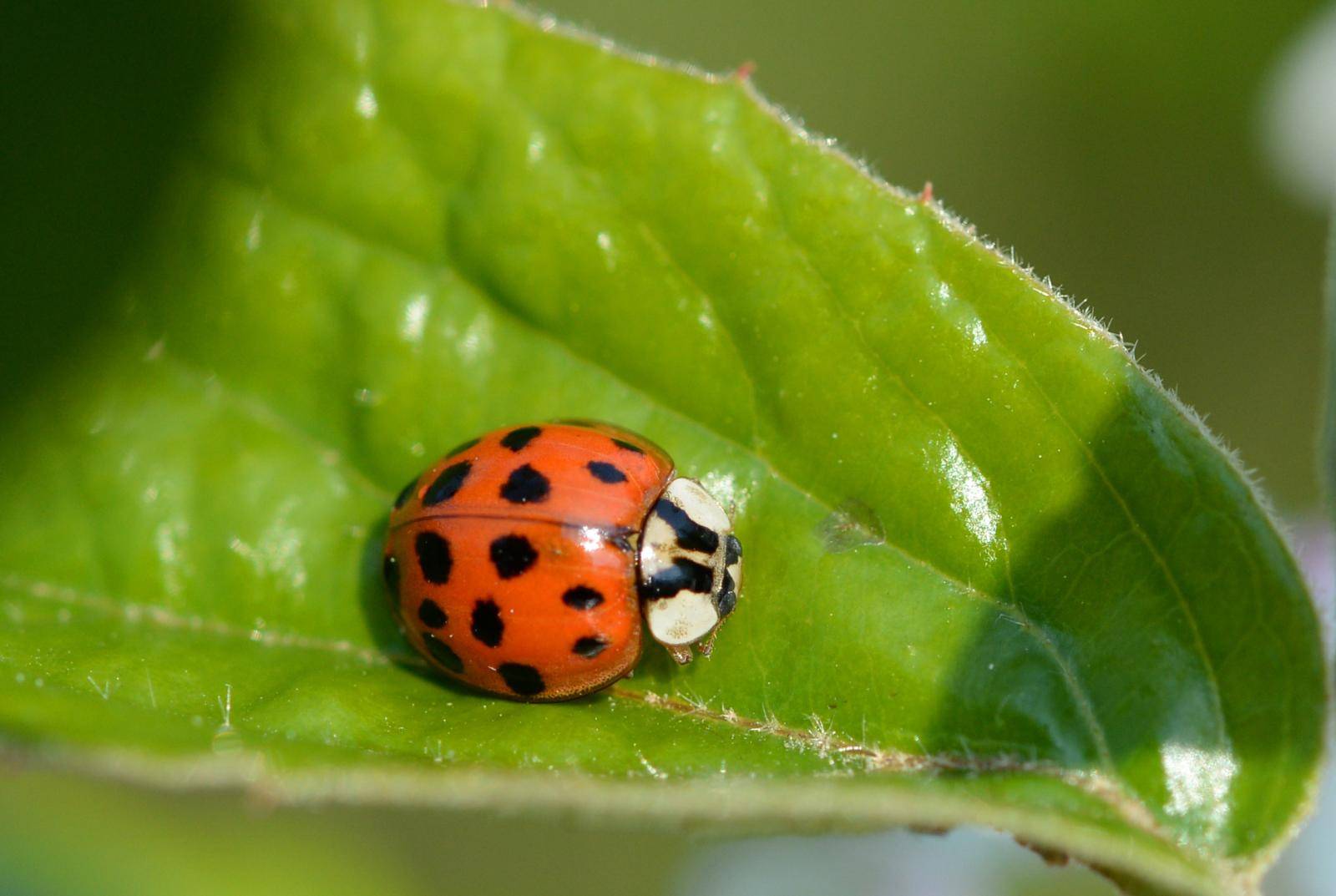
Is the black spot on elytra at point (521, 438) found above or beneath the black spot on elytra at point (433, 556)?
above

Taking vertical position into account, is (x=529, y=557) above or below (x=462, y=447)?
below

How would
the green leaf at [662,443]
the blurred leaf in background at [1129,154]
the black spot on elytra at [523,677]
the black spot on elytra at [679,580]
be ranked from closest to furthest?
the green leaf at [662,443] < the black spot on elytra at [523,677] < the black spot on elytra at [679,580] < the blurred leaf in background at [1129,154]

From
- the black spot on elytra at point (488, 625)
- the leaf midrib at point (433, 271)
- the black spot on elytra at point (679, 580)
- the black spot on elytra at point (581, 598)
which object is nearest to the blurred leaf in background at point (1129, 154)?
the leaf midrib at point (433, 271)

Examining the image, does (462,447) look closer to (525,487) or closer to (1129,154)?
(525,487)

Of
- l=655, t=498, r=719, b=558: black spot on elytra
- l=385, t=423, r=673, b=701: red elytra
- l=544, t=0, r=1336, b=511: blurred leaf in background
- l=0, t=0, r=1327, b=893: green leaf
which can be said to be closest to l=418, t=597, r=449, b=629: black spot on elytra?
l=385, t=423, r=673, b=701: red elytra

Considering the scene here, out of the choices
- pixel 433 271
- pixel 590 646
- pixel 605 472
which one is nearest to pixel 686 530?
pixel 605 472

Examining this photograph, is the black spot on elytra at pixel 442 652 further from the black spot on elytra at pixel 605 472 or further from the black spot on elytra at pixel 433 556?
the black spot on elytra at pixel 605 472

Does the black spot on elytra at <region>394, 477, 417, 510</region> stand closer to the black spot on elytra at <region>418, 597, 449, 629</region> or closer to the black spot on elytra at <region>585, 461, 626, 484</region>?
the black spot on elytra at <region>418, 597, 449, 629</region>

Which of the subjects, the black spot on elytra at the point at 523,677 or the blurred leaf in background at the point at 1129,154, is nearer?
the black spot on elytra at the point at 523,677

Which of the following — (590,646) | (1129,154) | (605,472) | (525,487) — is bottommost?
(590,646)
